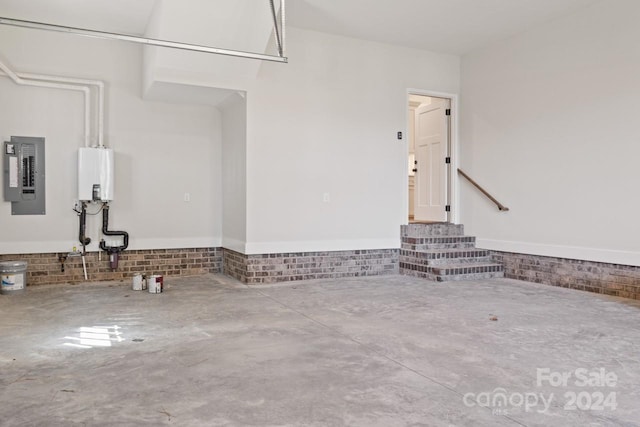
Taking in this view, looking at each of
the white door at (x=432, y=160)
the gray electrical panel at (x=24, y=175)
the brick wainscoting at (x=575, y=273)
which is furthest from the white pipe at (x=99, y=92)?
the brick wainscoting at (x=575, y=273)

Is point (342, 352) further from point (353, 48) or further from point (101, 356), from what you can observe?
point (353, 48)

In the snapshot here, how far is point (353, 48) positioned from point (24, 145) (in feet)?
14.7

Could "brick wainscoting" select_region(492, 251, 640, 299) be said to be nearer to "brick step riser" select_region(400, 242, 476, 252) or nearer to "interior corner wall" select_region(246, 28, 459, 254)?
"brick step riser" select_region(400, 242, 476, 252)

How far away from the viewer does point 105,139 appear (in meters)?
6.18

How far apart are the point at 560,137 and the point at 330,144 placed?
9.68 ft

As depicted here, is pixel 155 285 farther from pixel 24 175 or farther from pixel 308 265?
pixel 24 175

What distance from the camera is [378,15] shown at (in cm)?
591

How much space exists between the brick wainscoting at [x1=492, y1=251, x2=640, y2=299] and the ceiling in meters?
3.08

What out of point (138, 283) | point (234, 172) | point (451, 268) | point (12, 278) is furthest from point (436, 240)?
point (12, 278)

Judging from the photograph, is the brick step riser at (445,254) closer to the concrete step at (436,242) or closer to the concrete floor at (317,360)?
the concrete step at (436,242)

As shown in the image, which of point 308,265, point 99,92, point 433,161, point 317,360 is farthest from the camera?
point 433,161

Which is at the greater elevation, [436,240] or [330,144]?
[330,144]

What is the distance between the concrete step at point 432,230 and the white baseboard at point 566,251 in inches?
14.8

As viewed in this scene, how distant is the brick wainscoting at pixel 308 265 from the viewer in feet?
19.9
